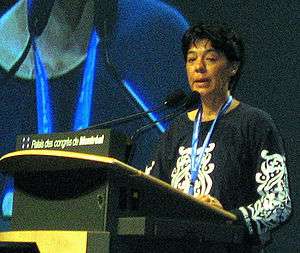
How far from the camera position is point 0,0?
3.73m

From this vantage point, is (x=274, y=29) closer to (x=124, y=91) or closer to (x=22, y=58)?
(x=124, y=91)

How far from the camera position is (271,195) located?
1774 mm

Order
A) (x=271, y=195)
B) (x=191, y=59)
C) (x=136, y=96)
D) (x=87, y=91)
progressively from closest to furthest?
(x=271, y=195), (x=191, y=59), (x=136, y=96), (x=87, y=91)

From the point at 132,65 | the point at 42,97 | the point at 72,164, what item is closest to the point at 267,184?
the point at 72,164

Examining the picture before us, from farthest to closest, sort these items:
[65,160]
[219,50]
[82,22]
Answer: [82,22]
[219,50]
[65,160]

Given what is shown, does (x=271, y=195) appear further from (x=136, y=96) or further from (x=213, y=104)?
(x=136, y=96)

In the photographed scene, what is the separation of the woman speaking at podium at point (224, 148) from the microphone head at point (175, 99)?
7 centimetres

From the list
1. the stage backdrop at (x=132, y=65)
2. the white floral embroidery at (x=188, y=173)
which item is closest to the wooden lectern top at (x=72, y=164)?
the white floral embroidery at (x=188, y=173)

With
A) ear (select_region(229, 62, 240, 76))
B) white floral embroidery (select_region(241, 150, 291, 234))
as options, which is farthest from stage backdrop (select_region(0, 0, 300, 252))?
white floral embroidery (select_region(241, 150, 291, 234))

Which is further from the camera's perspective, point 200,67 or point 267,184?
point 200,67

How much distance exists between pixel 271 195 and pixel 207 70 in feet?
1.46

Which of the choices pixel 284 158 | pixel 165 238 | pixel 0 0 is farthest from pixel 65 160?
pixel 0 0

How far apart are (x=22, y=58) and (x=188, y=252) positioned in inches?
92.0

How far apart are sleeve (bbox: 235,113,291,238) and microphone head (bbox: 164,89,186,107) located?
214mm
